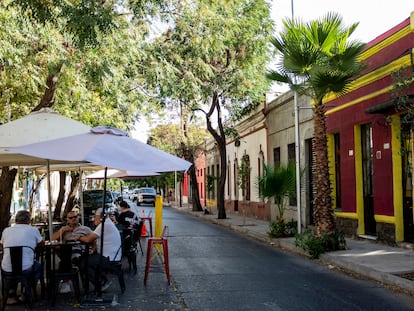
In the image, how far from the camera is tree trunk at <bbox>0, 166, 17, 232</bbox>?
45.7 ft

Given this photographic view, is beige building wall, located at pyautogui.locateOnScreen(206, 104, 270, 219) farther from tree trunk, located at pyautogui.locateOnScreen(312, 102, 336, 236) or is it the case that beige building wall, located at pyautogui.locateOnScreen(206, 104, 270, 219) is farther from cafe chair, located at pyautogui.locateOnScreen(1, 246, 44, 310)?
cafe chair, located at pyautogui.locateOnScreen(1, 246, 44, 310)

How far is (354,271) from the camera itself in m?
10.4

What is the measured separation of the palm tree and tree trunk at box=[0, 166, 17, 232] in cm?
781

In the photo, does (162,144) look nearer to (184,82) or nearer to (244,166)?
(244,166)

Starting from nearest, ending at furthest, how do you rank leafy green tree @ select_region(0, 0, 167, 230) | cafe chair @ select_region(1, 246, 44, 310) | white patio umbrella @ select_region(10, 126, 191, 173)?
1. white patio umbrella @ select_region(10, 126, 191, 173)
2. cafe chair @ select_region(1, 246, 44, 310)
3. leafy green tree @ select_region(0, 0, 167, 230)

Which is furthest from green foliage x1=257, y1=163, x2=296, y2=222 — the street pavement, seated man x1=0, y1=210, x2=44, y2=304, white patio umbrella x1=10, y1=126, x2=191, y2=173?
seated man x1=0, y1=210, x2=44, y2=304

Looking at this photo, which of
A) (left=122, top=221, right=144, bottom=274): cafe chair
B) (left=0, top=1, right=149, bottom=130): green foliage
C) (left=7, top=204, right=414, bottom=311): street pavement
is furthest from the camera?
(left=0, top=1, right=149, bottom=130): green foliage

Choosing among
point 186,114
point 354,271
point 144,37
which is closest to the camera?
point 354,271

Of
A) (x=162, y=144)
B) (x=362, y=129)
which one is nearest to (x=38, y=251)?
(x=362, y=129)

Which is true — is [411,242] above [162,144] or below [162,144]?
below

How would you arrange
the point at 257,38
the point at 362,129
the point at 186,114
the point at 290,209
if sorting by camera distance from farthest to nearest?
1. the point at 186,114
2. the point at 257,38
3. the point at 290,209
4. the point at 362,129

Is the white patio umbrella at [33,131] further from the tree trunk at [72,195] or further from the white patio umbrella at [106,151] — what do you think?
the tree trunk at [72,195]

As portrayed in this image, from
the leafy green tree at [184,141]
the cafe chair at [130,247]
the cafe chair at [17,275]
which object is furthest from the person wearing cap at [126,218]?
the leafy green tree at [184,141]

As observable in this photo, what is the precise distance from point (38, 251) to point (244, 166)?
18240 mm
